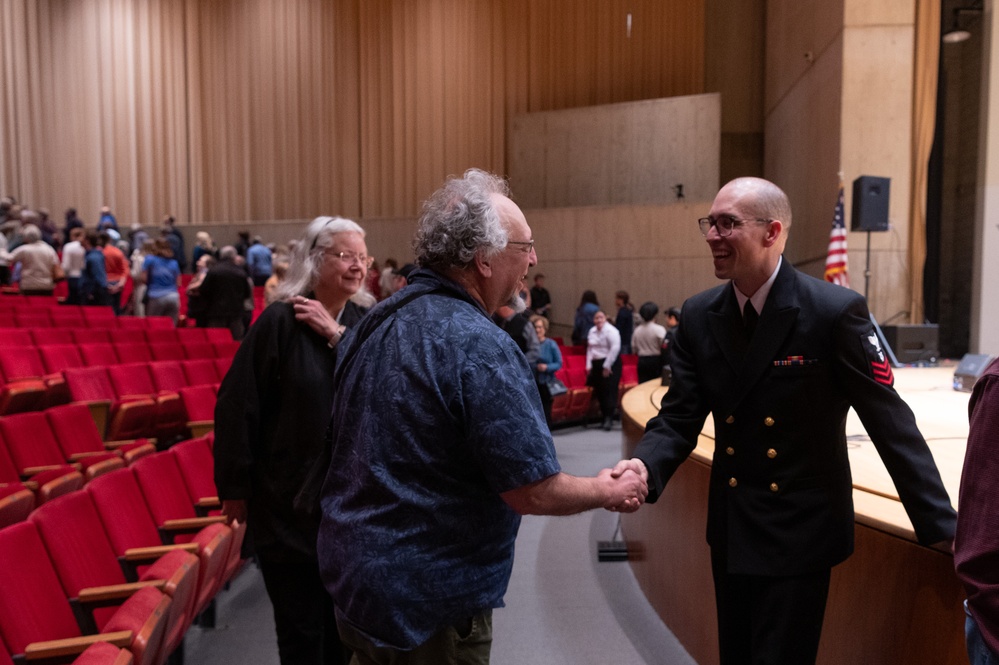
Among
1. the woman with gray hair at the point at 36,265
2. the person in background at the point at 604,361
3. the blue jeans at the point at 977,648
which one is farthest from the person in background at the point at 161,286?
the blue jeans at the point at 977,648

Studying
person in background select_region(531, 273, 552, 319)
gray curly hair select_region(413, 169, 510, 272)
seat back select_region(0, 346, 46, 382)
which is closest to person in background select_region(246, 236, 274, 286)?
person in background select_region(531, 273, 552, 319)

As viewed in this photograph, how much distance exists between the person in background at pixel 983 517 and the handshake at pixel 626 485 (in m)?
0.66

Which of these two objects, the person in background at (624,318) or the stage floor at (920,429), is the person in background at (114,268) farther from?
the stage floor at (920,429)

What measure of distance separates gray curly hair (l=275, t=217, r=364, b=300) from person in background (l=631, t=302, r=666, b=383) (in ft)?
23.2

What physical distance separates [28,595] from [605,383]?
7.82 metres

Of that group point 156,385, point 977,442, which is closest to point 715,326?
point 977,442

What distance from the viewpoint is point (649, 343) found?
9438mm

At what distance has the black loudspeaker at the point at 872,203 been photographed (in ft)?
28.0

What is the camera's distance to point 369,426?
4.93 ft

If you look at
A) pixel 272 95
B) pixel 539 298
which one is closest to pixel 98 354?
pixel 539 298

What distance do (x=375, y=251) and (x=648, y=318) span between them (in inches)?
321

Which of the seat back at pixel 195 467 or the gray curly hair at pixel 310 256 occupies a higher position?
the gray curly hair at pixel 310 256

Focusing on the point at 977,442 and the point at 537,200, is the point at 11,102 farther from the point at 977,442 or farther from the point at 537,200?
the point at 977,442

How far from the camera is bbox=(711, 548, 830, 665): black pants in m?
1.93
